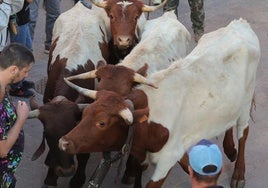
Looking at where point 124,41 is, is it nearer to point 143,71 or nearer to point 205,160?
point 143,71

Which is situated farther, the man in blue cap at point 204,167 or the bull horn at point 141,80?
the bull horn at point 141,80

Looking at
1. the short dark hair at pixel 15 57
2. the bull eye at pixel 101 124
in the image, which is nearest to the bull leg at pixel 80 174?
the bull eye at pixel 101 124

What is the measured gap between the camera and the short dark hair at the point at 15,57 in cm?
427

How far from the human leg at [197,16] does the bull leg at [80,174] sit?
15.8ft

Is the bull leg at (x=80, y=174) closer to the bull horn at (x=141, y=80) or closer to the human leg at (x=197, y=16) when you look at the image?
the bull horn at (x=141, y=80)

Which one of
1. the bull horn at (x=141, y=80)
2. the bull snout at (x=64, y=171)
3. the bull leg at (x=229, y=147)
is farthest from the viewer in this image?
the bull leg at (x=229, y=147)

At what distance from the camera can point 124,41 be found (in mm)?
6766

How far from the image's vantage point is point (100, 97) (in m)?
4.80

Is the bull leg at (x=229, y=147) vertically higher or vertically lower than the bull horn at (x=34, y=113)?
lower

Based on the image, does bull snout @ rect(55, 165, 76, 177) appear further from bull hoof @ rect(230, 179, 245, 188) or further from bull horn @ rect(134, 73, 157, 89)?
bull hoof @ rect(230, 179, 245, 188)

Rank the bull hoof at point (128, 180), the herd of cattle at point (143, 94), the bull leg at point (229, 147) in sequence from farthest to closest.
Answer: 1. the bull leg at point (229, 147)
2. the bull hoof at point (128, 180)
3. the herd of cattle at point (143, 94)

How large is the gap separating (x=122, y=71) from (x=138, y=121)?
59 cm

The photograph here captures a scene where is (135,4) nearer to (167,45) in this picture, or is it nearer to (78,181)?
(167,45)

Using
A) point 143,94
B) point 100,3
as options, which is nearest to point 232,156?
point 143,94
